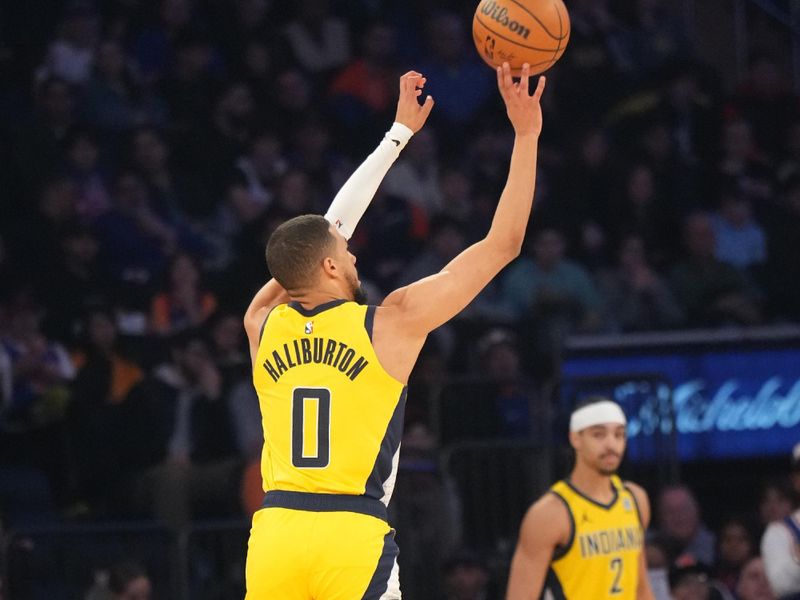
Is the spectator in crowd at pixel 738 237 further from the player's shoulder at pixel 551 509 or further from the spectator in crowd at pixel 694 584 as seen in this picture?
the player's shoulder at pixel 551 509

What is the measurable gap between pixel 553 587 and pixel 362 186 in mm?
2571

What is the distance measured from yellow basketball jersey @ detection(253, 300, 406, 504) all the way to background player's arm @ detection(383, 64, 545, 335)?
0.51 feet

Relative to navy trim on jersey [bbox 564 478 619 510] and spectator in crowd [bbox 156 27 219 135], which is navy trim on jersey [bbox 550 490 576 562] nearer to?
navy trim on jersey [bbox 564 478 619 510]

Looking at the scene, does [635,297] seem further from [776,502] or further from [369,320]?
[369,320]

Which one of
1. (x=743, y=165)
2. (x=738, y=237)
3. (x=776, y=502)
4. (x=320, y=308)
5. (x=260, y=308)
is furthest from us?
(x=743, y=165)

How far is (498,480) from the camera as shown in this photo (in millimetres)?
10055

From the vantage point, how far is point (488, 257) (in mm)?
5141

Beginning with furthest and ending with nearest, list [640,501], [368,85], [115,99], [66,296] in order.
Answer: [368,85], [115,99], [66,296], [640,501]

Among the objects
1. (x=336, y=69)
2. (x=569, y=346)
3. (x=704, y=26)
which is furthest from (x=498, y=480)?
(x=704, y=26)

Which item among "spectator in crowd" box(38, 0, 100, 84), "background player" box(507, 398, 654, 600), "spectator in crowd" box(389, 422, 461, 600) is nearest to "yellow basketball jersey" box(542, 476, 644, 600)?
"background player" box(507, 398, 654, 600)

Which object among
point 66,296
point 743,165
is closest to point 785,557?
point 66,296

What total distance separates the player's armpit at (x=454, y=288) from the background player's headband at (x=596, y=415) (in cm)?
293

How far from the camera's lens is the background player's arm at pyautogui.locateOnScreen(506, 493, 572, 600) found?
753 centimetres

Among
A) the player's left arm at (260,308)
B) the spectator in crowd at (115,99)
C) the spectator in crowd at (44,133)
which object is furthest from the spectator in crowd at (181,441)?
the player's left arm at (260,308)
